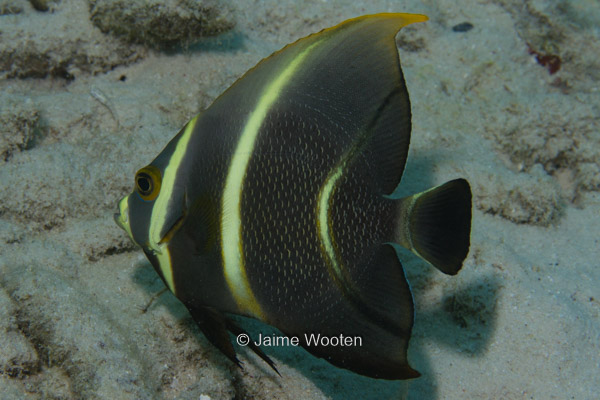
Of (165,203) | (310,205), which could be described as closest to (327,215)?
(310,205)

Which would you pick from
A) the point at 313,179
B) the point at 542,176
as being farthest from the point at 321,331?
the point at 542,176

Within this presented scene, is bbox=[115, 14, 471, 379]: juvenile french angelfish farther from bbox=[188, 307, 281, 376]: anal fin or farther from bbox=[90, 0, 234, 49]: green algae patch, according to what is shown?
bbox=[90, 0, 234, 49]: green algae patch

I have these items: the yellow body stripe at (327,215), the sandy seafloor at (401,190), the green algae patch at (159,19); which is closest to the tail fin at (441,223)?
the yellow body stripe at (327,215)

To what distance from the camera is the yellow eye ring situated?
1329 millimetres

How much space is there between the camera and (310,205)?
129 centimetres

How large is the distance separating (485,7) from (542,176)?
2.16 meters

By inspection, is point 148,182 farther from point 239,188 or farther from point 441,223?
point 441,223

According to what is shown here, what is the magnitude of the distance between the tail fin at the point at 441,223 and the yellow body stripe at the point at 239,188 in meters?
0.52

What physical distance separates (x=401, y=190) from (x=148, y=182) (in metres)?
1.81

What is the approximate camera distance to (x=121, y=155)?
2.42 m

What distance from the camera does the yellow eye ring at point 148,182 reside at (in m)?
1.33

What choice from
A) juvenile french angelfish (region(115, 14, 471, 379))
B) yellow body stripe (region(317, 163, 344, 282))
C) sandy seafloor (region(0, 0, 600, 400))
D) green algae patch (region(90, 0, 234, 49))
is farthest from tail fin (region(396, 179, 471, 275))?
green algae patch (region(90, 0, 234, 49))

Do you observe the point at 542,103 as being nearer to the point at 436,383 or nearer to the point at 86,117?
the point at 436,383

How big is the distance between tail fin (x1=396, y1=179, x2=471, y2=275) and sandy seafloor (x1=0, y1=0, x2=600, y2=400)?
3.35ft
